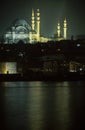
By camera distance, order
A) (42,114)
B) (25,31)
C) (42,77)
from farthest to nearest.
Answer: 1. (25,31)
2. (42,77)
3. (42,114)

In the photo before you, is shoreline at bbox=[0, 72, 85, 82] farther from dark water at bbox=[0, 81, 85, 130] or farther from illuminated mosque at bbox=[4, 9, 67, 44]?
illuminated mosque at bbox=[4, 9, 67, 44]

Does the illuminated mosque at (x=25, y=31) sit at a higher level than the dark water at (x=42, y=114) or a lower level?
higher

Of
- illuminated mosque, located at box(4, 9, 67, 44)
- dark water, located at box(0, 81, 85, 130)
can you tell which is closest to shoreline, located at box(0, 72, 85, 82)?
dark water, located at box(0, 81, 85, 130)

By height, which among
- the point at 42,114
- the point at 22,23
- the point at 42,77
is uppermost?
the point at 22,23

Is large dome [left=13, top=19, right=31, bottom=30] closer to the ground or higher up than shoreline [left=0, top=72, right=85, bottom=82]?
higher up

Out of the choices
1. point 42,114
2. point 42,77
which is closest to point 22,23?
point 42,77

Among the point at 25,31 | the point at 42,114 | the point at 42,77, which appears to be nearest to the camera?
the point at 42,114

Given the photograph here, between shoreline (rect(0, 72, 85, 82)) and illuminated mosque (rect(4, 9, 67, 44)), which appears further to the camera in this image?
illuminated mosque (rect(4, 9, 67, 44))

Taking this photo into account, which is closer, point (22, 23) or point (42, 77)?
point (42, 77)

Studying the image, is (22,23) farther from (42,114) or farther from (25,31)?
(42,114)

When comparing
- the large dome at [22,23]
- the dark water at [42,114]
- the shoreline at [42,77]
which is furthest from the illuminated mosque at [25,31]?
the dark water at [42,114]

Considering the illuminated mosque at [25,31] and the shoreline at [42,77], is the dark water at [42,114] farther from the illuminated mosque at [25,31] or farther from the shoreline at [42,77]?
the illuminated mosque at [25,31]

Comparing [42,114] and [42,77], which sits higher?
[42,77]

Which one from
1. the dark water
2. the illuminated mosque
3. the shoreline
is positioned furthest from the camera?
the illuminated mosque
